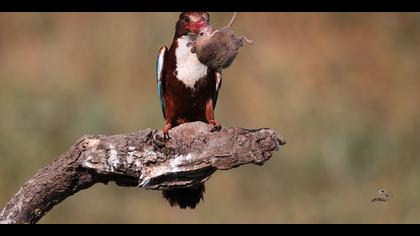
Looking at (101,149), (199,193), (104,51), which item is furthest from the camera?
(104,51)

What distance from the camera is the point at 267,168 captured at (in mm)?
6344

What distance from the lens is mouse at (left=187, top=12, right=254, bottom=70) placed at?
3766 millimetres

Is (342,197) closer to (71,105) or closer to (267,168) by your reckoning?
(267,168)

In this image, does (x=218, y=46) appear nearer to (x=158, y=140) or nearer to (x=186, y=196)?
(x=158, y=140)

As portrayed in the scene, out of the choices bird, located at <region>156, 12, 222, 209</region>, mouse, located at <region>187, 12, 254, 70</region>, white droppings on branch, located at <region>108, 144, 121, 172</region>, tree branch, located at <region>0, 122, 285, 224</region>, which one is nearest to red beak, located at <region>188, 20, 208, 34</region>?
bird, located at <region>156, 12, 222, 209</region>

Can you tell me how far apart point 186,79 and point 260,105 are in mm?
2144

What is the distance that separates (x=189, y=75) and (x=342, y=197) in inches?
87.9

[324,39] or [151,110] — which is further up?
[324,39]

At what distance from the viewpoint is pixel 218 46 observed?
3.81 metres

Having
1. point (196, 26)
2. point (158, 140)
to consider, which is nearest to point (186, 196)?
point (158, 140)

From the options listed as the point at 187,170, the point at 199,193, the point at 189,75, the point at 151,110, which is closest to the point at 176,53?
the point at 189,75

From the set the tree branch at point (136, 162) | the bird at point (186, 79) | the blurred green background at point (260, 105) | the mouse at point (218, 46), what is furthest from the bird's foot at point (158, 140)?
the blurred green background at point (260, 105)

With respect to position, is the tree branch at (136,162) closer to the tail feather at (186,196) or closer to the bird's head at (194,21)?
the tail feather at (186,196)

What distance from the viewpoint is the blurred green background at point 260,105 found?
6.29 meters
